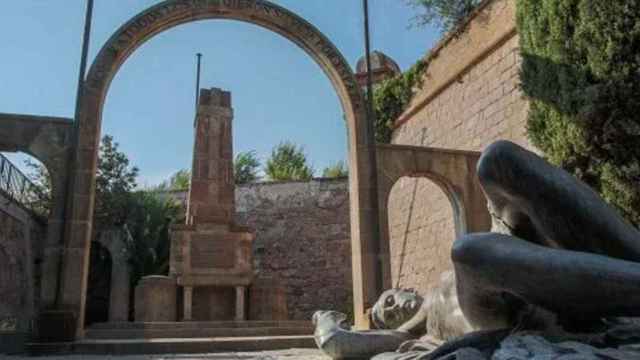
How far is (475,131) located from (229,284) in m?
5.28

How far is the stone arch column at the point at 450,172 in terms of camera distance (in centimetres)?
930

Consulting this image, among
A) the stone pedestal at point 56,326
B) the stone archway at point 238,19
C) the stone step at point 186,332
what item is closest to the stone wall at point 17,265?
the stone archway at point 238,19

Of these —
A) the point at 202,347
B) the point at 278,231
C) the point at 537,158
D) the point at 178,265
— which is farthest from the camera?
the point at 278,231

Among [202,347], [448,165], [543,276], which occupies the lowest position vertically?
[202,347]

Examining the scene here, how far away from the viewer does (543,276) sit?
176cm

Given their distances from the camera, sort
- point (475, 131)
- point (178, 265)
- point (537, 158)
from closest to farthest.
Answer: point (537, 158) → point (178, 265) → point (475, 131)

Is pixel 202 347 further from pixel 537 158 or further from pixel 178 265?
pixel 537 158

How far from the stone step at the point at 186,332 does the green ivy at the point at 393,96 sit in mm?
6896

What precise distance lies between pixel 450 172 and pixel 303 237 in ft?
27.9

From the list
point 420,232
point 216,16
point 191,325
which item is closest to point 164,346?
point 191,325

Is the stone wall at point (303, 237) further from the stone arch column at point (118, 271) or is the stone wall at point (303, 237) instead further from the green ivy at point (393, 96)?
the green ivy at point (393, 96)

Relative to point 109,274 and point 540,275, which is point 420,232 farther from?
point 540,275

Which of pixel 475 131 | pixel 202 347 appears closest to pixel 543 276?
pixel 202 347

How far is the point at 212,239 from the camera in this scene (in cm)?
1003
